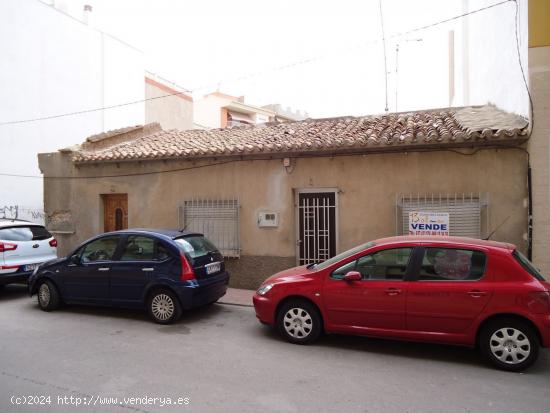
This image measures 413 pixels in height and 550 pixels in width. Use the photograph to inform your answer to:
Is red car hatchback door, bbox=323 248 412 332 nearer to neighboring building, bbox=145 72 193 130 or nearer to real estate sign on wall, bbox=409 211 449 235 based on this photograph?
real estate sign on wall, bbox=409 211 449 235

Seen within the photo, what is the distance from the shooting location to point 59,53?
19.4m

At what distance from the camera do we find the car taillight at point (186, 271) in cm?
599

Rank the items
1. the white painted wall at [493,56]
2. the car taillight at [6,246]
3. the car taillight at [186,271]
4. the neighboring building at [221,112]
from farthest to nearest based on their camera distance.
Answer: the neighboring building at [221,112], the car taillight at [6,246], the white painted wall at [493,56], the car taillight at [186,271]

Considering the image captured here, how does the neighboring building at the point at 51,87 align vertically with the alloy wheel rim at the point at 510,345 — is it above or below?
above

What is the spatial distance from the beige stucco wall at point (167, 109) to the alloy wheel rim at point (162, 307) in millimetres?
19779

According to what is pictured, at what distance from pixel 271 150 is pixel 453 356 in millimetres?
5082

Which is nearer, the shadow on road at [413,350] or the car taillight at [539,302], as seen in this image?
the car taillight at [539,302]

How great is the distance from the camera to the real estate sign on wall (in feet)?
23.7


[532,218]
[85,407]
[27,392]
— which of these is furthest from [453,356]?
[27,392]

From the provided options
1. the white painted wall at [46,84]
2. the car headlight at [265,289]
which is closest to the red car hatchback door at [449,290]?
the car headlight at [265,289]

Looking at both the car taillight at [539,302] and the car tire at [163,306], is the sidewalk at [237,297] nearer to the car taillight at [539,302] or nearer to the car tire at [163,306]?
the car tire at [163,306]

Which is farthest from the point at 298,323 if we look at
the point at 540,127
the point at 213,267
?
the point at 540,127

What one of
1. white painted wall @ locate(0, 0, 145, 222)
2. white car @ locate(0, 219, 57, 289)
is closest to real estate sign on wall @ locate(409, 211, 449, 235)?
white car @ locate(0, 219, 57, 289)

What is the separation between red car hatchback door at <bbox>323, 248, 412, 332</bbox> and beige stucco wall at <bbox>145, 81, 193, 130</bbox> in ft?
70.4
